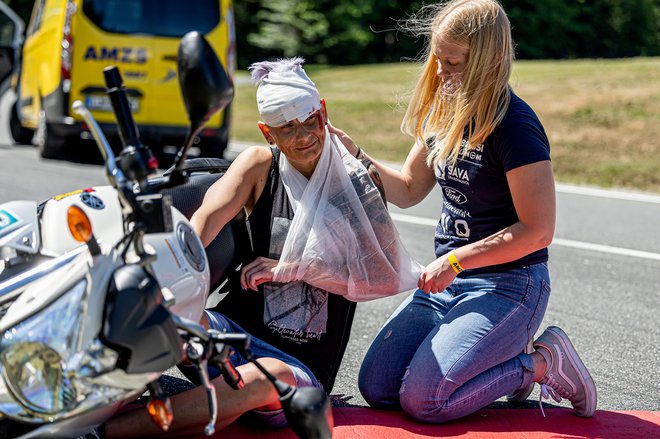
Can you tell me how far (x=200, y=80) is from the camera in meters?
2.04

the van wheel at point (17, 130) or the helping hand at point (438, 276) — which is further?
the van wheel at point (17, 130)

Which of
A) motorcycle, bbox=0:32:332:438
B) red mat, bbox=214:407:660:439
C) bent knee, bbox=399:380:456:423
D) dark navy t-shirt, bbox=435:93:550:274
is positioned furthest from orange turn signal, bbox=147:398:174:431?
dark navy t-shirt, bbox=435:93:550:274

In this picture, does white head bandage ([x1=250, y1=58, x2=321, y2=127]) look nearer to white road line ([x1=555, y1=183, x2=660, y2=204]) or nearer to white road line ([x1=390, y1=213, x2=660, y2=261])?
white road line ([x1=390, y1=213, x2=660, y2=261])

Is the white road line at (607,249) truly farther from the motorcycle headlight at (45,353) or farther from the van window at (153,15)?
the motorcycle headlight at (45,353)

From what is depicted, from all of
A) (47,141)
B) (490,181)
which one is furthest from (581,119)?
(490,181)

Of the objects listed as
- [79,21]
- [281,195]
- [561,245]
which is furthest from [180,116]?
[281,195]

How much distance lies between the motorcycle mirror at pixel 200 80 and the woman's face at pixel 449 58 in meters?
1.53

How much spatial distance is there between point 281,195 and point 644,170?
821 cm

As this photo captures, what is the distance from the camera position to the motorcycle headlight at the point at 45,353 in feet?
6.68

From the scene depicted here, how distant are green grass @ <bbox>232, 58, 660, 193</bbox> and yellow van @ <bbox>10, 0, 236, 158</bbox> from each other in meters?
2.38

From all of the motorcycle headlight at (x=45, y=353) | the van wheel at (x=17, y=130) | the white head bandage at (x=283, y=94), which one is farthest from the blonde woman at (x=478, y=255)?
the van wheel at (x=17, y=130)

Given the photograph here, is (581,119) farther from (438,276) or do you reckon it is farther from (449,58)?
(438,276)

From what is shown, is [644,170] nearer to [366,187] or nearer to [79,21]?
[79,21]

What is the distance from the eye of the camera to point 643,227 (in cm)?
791
